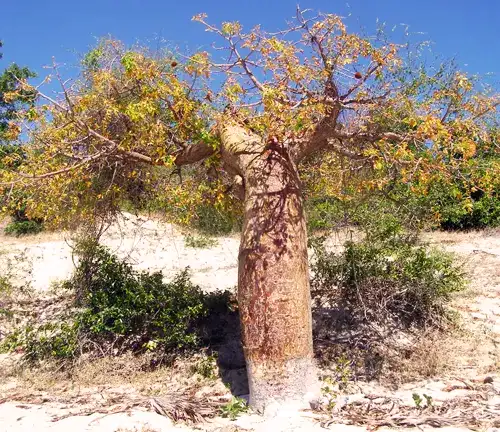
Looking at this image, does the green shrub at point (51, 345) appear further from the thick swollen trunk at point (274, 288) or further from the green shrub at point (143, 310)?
the thick swollen trunk at point (274, 288)

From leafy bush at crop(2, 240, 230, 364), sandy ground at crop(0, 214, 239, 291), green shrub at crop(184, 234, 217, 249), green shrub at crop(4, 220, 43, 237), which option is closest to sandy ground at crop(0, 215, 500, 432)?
sandy ground at crop(0, 214, 239, 291)

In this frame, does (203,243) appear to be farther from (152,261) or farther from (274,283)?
(274,283)

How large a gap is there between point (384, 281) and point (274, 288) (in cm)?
256

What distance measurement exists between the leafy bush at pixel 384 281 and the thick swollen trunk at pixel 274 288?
200cm

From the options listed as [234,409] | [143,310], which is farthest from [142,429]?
[143,310]

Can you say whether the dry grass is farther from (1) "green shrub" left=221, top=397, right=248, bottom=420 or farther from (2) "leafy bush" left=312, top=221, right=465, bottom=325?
(2) "leafy bush" left=312, top=221, right=465, bottom=325

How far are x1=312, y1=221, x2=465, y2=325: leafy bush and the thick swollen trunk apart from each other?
6.55ft

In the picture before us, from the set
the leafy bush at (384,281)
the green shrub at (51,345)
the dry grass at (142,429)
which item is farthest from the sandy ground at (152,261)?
the dry grass at (142,429)

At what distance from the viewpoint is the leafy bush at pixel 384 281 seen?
709 centimetres

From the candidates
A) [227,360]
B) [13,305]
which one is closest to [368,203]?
[227,360]

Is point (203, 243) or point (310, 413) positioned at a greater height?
point (203, 243)

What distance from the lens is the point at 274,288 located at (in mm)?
5078

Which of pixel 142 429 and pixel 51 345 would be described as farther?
pixel 51 345

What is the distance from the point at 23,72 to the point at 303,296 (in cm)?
2224
